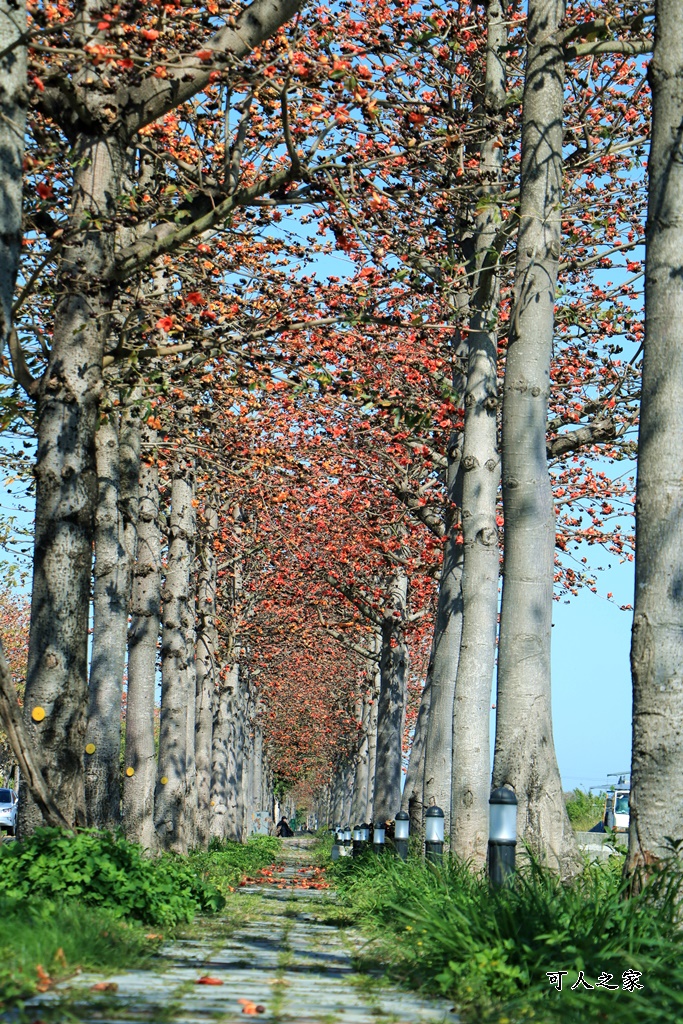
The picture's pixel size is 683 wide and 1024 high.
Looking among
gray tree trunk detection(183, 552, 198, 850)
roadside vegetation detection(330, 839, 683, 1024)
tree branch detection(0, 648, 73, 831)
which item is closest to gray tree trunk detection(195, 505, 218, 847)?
gray tree trunk detection(183, 552, 198, 850)

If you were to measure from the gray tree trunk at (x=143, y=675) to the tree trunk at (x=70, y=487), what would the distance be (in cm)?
505

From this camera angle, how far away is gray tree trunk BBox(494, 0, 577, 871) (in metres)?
8.20

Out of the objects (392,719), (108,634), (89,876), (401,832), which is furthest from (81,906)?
(392,719)

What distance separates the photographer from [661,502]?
6684 millimetres

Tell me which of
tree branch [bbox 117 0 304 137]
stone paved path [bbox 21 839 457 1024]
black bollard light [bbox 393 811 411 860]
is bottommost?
stone paved path [bbox 21 839 457 1024]

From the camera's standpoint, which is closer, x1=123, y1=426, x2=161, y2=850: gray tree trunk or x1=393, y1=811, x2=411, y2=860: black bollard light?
x1=393, y1=811, x2=411, y2=860: black bollard light

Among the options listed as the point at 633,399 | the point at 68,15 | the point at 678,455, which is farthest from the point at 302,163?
the point at 633,399

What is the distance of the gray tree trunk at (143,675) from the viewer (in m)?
15.8

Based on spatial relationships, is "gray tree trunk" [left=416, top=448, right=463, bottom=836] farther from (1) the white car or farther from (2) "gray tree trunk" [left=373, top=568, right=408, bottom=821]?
(1) the white car

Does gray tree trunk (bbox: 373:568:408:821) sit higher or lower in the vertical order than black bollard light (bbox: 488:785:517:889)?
higher

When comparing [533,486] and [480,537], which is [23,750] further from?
[480,537]

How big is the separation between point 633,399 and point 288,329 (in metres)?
6.10

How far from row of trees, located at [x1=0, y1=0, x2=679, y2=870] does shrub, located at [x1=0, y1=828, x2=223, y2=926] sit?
0.68 m

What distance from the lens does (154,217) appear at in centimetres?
999
